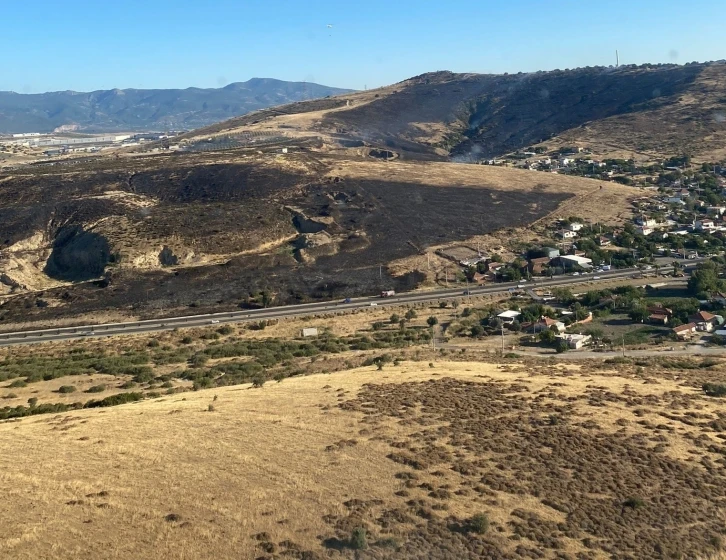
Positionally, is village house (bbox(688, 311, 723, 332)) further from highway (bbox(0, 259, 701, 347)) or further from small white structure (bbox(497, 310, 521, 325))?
highway (bbox(0, 259, 701, 347))

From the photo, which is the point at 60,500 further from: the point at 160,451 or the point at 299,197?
the point at 299,197

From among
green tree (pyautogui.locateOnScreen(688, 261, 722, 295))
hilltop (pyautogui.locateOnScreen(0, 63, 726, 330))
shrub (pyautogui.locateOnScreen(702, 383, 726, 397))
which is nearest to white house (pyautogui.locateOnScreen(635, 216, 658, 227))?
hilltop (pyautogui.locateOnScreen(0, 63, 726, 330))

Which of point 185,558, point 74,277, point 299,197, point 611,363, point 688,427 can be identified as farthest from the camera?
point 299,197

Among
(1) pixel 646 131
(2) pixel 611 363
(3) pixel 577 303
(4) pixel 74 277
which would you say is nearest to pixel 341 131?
(1) pixel 646 131

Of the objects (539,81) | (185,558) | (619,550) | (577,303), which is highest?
(539,81)

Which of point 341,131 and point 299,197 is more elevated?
point 341,131

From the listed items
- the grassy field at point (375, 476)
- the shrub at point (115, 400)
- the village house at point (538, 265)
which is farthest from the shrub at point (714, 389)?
the village house at point (538, 265)

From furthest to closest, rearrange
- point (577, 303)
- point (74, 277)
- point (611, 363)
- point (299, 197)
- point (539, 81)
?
point (539, 81), point (299, 197), point (74, 277), point (577, 303), point (611, 363)

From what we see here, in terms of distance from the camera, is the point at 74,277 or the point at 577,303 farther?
the point at 74,277

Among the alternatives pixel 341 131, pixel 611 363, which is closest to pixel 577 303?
pixel 611 363
